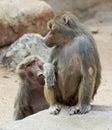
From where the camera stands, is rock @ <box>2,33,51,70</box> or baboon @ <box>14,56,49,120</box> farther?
rock @ <box>2,33,51,70</box>

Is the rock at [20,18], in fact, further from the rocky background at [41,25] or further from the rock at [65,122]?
the rock at [65,122]

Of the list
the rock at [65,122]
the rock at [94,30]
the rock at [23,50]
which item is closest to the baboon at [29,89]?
the rock at [65,122]

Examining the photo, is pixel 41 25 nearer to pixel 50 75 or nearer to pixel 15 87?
pixel 15 87

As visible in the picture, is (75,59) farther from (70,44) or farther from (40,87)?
(40,87)

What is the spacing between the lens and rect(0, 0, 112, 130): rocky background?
693 centimetres

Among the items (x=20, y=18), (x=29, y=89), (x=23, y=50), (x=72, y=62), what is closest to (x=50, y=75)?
(x=72, y=62)

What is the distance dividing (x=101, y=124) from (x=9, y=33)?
16.8ft

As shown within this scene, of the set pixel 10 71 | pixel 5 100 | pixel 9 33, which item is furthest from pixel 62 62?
pixel 9 33

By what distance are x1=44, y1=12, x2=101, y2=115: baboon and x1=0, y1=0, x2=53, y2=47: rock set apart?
4.61m

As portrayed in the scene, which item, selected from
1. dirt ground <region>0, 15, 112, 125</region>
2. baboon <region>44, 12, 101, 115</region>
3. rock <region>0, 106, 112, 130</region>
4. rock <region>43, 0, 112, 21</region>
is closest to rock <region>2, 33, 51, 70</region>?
dirt ground <region>0, 15, 112, 125</region>

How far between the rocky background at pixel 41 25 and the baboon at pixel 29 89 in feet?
2.43

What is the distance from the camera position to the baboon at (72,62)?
167 inches

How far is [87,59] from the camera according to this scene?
4219mm

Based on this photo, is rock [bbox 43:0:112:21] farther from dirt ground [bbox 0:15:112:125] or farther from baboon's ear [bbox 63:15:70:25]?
baboon's ear [bbox 63:15:70:25]
